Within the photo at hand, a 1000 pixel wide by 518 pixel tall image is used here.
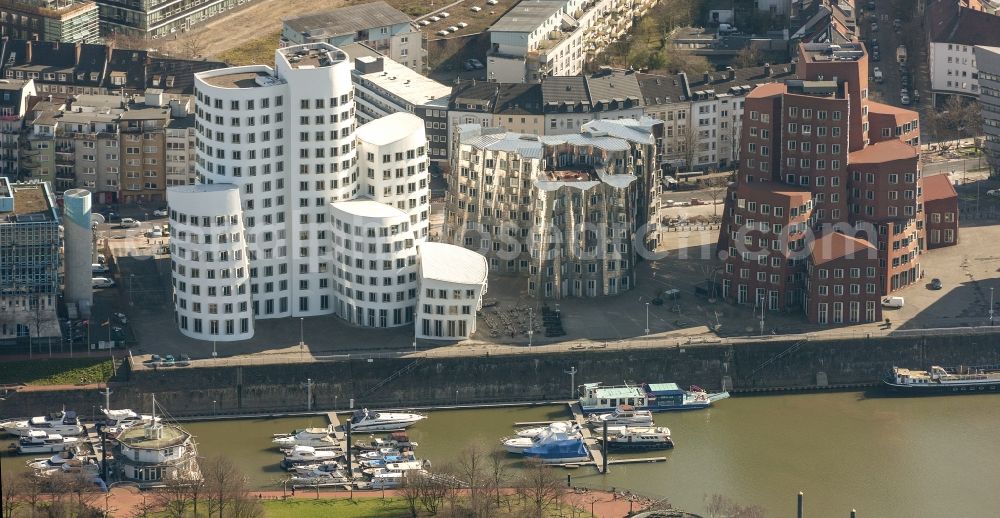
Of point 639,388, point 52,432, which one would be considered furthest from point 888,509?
point 52,432

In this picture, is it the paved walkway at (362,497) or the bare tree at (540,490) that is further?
the paved walkway at (362,497)

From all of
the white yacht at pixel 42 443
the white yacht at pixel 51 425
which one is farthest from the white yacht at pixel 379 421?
the white yacht at pixel 42 443

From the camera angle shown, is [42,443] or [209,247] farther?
[209,247]

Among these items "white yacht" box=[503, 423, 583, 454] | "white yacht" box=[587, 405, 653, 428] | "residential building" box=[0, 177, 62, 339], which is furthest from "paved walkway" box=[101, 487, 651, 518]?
"residential building" box=[0, 177, 62, 339]

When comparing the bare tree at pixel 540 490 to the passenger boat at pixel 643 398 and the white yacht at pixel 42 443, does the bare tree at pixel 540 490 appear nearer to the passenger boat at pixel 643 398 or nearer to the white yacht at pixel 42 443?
the passenger boat at pixel 643 398

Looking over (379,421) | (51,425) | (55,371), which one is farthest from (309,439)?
(55,371)

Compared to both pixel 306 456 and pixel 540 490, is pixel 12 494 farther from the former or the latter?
pixel 540 490

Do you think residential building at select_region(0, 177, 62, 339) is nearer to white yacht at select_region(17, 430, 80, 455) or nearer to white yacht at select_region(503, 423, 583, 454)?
white yacht at select_region(17, 430, 80, 455)
